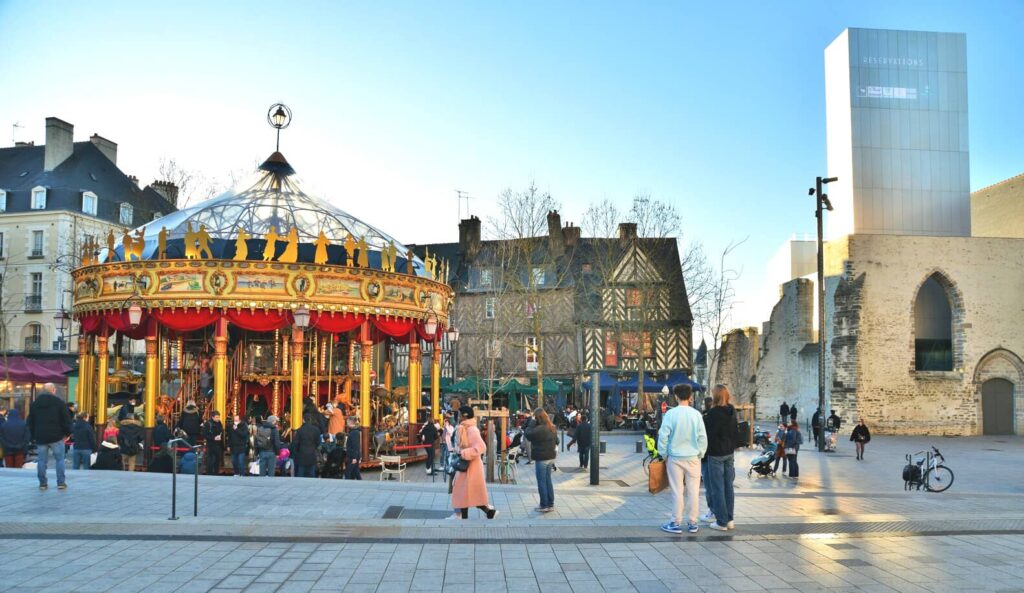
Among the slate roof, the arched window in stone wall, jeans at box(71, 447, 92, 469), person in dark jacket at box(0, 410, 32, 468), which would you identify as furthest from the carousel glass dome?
the arched window in stone wall

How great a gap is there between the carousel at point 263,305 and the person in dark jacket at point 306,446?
223cm

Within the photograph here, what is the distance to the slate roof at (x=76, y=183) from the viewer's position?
3700 cm

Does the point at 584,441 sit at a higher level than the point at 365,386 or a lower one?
lower

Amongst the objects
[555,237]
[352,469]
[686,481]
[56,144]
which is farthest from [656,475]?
[56,144]

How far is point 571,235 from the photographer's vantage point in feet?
131

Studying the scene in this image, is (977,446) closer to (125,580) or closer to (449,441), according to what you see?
(449,441)

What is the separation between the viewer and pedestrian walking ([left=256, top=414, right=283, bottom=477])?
13.2 m

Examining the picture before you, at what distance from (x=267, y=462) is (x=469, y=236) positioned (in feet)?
96.3

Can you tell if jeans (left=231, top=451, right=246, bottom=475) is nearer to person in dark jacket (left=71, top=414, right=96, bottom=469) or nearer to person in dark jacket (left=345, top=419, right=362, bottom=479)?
person in dark jacket (left=345, top=419, right=362, bottom=479)

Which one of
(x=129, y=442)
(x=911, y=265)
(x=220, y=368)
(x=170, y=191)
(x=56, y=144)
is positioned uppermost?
(x=56, y=144)

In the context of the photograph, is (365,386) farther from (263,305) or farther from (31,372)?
(31,372)

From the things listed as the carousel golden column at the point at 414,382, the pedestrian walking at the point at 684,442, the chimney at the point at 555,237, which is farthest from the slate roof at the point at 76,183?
the pedestrian walking at the point at 684,442

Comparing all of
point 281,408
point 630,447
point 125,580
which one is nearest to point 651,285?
point 630,447

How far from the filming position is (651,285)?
113 feet
